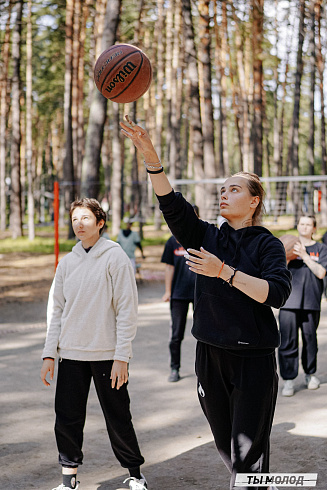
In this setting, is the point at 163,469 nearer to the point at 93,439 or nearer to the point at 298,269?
the point at 93,439

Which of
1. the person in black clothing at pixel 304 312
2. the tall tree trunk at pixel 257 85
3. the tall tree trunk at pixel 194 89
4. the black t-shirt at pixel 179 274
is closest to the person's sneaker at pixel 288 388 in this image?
the person in black clothing at pixel 304 312

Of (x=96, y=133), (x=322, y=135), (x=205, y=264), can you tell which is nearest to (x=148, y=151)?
(x=205, y=264)

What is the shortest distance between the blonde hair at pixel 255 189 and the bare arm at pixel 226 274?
519mm

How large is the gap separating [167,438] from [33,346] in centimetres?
433

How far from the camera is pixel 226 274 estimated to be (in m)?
3.31

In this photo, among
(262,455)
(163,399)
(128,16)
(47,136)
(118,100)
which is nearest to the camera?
(262,455)

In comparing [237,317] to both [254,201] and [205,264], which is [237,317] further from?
[254,201]

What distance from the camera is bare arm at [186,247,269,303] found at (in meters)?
3.25

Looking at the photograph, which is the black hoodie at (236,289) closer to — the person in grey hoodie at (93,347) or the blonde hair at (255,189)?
the blonde hair at (255,189)

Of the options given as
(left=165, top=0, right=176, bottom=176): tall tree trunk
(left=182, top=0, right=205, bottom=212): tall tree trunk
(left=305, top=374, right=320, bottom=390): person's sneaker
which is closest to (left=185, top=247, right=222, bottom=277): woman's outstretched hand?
(left=305, top=374, right=320, bottom=390): person's sneaker

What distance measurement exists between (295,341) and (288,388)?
1.69ft

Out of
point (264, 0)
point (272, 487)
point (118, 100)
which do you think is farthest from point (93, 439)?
point (264, 0)

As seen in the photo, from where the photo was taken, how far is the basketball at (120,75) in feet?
16.4

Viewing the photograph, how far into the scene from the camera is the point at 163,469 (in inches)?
198
